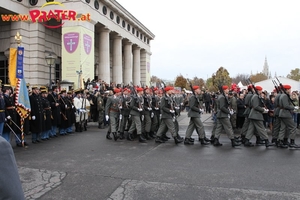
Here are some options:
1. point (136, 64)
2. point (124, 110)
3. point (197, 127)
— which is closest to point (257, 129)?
point (197, 127)

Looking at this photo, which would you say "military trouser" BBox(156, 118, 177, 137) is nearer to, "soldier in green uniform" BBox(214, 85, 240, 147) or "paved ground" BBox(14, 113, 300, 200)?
"paved ground" BBox(14, 113, 300, 200)

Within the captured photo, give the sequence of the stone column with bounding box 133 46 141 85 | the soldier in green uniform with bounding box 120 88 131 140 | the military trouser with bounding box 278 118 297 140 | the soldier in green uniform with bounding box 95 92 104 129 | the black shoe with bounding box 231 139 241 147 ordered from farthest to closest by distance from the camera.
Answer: the stone column with bounding box 133 46 141 85 < the soldier in green uniform with bounding box 95 92 104 129 < the soldier in green uniform with bounding box 120 88 131 140 < the black shoe with bounding box 231 139 241 147 < the military trouser with bounding box 278 118 297 140

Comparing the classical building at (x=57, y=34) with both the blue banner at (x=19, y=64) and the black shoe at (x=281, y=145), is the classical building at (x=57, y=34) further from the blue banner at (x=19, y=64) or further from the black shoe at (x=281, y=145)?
the black shoe at (x=281, y=145)

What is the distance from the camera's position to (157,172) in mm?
5941

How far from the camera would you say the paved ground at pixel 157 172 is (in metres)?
4.71

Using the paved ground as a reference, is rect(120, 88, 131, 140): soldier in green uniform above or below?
above

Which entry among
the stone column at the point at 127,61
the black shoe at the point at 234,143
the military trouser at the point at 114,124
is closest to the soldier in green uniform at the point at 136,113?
the military trouser at the point at 114,124

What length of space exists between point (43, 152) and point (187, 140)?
4.63 m

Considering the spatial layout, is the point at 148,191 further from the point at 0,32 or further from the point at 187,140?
the point at 0,32

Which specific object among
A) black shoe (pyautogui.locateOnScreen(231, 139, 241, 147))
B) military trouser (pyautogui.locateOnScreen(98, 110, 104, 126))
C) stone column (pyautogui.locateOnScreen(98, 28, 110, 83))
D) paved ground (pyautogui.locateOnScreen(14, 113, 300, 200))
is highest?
stone column (pyautogui.locateOnScreen(98, 28, 110, 83))

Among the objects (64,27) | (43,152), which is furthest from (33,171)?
(64,27)

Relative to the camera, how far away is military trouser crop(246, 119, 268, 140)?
8.80 m

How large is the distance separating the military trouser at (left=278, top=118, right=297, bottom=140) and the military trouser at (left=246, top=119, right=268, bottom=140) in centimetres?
50

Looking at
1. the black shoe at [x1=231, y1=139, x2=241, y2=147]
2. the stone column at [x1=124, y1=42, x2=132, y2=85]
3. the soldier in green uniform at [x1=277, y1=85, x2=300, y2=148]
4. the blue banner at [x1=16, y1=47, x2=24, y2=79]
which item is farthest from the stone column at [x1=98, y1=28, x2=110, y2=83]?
the soldier in green uniform at [x1=277, y1=85, x2=300, y2=148]
